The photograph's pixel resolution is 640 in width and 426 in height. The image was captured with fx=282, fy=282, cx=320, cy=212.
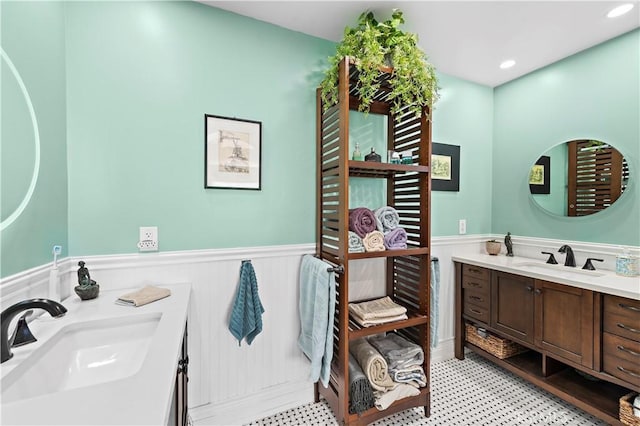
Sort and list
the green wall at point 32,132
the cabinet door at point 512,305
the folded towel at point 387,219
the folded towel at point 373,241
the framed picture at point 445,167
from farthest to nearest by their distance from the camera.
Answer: the framed picture at point 445,167, the cabinet door at point 512,305, the folded towel at point 387,219, the folded towel at point 373,241, the green wall at point 32,132

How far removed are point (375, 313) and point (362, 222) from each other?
57cm

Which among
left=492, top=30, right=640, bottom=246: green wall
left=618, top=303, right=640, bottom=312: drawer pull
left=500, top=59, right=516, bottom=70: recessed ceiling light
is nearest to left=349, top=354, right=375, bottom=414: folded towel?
left=618, top=303, right=640, bottom=312: drawer pull

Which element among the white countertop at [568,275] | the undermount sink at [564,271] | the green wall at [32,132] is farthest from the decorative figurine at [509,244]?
the green wall at [32,132]

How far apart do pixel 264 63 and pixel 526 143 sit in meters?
2.29

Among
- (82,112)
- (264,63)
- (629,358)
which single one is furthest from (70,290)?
(629,358)

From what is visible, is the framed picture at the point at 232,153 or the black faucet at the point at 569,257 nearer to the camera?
the framed picture at the point at 232,153

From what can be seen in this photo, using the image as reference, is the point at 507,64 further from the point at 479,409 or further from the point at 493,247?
the point at 479,409

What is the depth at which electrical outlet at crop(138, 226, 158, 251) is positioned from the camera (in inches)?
59.1

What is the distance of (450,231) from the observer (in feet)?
8.24

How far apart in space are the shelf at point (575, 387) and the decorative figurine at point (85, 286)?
2.72 m

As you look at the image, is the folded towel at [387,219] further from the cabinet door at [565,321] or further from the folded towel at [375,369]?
the cabinet door at [565,321]

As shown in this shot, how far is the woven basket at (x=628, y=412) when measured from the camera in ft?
4.91

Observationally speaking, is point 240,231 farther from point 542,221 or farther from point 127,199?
point 542,221

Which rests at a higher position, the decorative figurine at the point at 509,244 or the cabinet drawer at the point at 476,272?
the decorative figurine at the point at 509,244
